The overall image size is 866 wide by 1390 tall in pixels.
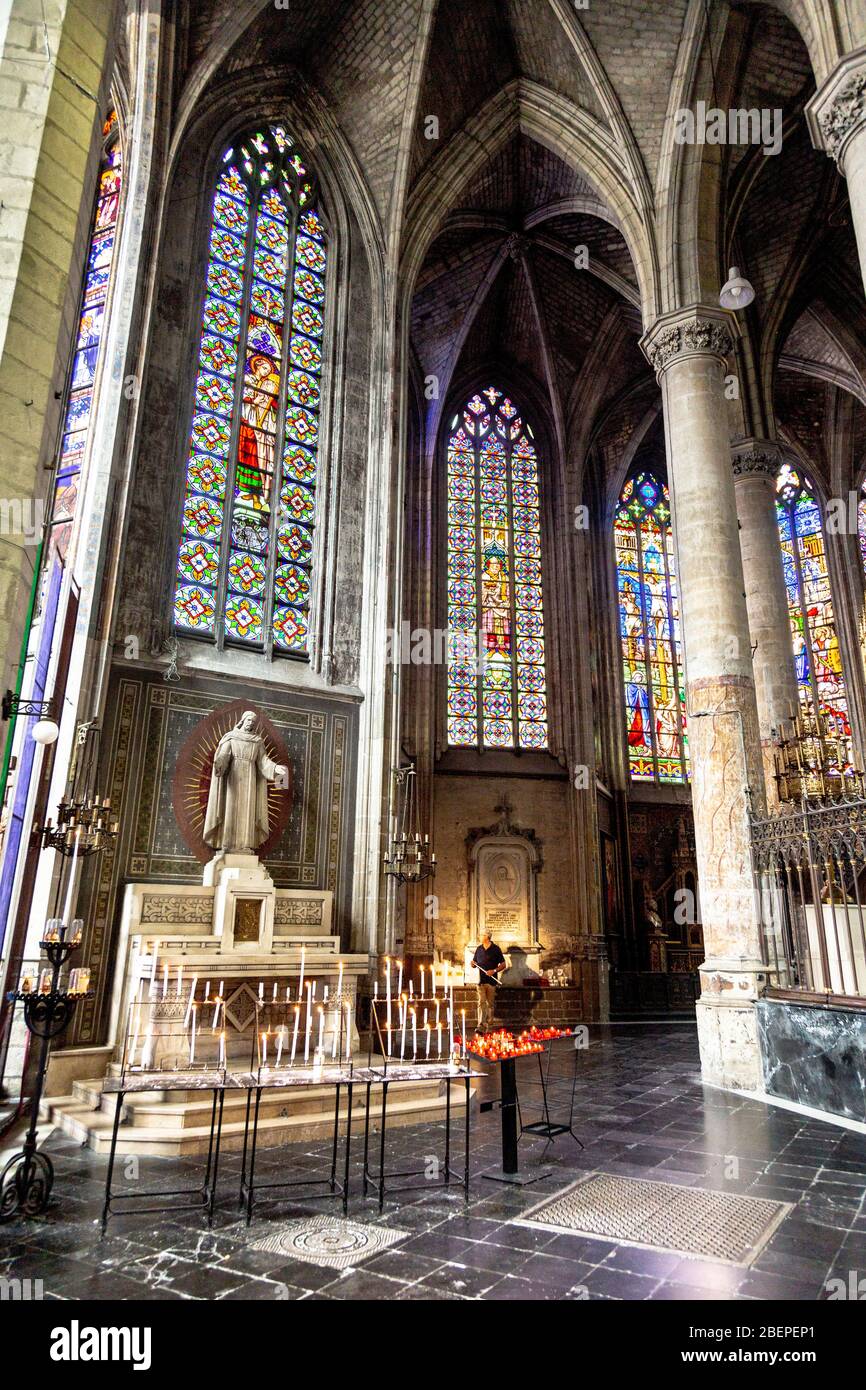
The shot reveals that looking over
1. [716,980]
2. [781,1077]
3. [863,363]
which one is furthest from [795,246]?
[781,1077]

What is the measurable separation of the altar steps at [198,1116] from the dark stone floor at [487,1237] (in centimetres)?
27

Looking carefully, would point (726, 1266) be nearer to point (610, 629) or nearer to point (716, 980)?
point (716, 980)

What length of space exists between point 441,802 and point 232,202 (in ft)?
38.2

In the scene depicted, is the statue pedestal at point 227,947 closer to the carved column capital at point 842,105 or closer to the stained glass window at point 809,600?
the carved column capital at point 842,105

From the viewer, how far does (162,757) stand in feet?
34.4

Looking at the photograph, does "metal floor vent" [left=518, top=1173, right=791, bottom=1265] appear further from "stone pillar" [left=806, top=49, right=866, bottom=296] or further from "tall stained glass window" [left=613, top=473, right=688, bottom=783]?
"tall stained glass window" [left=613, top=473, right=688, bottom=783]

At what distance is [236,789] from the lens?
10.4 meters

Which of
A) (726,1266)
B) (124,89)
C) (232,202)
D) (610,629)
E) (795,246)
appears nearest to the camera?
(726,1266)

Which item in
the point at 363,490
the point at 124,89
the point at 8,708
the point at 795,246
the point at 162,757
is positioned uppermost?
the point at 795,246

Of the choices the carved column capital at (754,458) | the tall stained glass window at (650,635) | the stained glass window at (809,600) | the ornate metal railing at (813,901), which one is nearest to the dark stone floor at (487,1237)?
the ornate metal railing at (813,901)

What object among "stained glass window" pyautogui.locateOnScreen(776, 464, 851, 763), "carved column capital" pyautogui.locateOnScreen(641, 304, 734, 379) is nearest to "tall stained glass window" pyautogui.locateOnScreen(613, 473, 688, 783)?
"stained glass window" pyautogui.locateOnScreen(776, 464, 851, 763)

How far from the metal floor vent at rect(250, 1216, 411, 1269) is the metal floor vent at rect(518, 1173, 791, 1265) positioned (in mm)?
798

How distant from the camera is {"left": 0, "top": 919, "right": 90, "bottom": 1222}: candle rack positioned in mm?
4625

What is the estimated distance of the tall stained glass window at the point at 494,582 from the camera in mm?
19125
